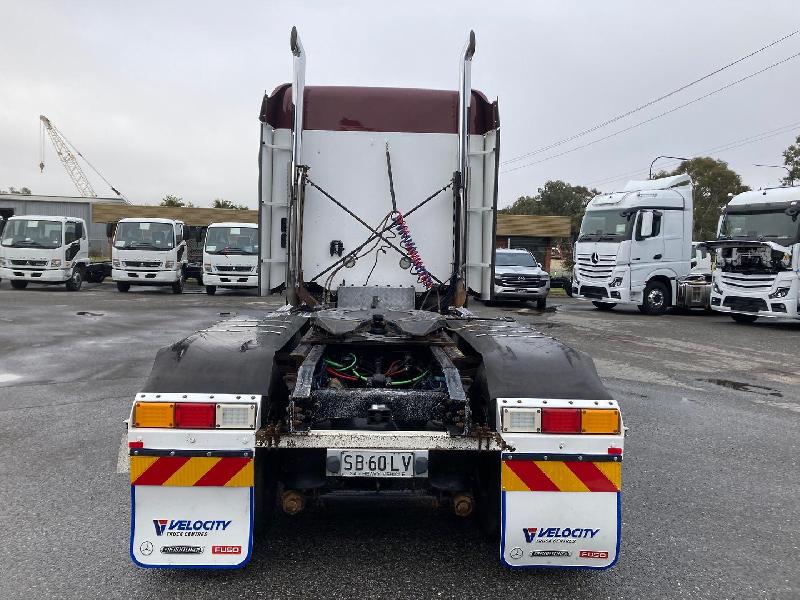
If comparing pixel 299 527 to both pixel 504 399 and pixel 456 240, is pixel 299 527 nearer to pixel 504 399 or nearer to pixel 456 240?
pixel 504 399

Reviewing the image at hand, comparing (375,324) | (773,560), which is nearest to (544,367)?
(375,324)

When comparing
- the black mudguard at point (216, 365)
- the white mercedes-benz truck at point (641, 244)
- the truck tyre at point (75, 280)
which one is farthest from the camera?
the truck tyre at point (75, 280)

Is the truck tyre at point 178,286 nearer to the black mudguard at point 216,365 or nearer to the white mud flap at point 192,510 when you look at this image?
the black mudguard at point 216,365

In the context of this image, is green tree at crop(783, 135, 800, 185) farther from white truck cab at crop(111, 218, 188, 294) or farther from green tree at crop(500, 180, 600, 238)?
white truck cab at crop(111, 218, 188, 294)

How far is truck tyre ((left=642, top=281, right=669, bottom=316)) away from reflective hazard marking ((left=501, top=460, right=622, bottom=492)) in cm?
1621

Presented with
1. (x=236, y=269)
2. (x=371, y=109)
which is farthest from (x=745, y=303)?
(x=236, y=269)

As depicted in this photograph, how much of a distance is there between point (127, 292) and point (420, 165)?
60.2ft

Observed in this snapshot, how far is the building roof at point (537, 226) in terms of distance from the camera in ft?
118

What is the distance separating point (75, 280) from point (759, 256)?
64.5 ft

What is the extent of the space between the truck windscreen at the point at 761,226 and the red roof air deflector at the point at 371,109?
11.9m

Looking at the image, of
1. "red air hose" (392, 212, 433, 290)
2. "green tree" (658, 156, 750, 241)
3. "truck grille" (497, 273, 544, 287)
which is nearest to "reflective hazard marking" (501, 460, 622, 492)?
"red air hose" (392, 212, 433, 290)

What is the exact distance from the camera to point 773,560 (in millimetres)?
3699

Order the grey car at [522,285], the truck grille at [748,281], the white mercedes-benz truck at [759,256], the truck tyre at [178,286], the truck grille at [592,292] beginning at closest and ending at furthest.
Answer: the white mercedes-benz truck at [759,256], the truck grille at [748,281], the truck grille at [592,292], the grey car at [522,285], the truck tyre at [178,286]

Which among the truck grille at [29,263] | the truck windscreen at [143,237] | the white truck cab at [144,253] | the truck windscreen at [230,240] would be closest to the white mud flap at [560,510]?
the truck windscreen at [230,240]
